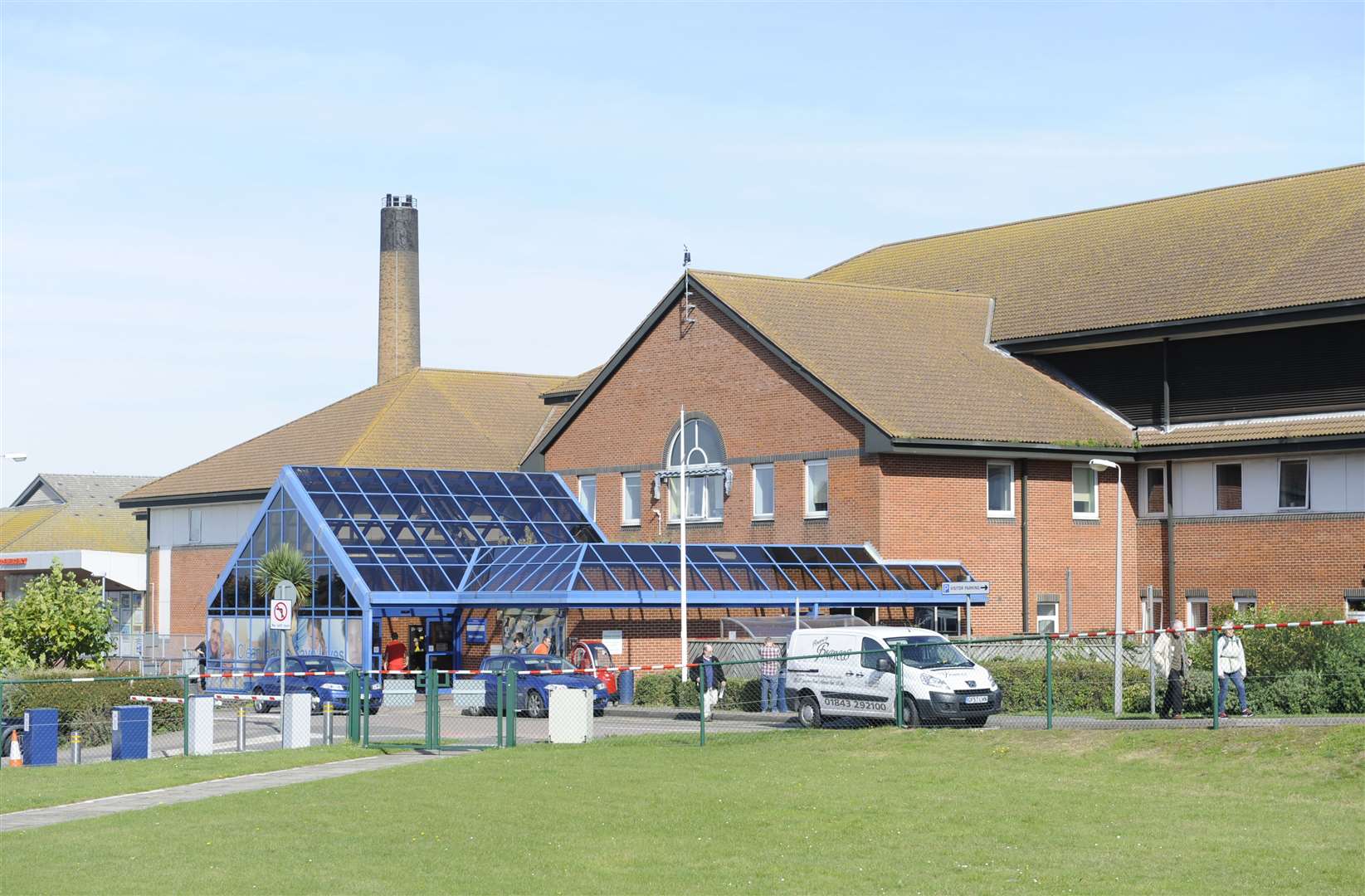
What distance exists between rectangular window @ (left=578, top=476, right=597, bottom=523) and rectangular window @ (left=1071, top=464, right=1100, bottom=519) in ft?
46.1

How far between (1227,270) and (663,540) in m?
16.5

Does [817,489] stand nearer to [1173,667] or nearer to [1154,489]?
[1154,489]

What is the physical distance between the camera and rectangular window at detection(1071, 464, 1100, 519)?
47938 millimetres

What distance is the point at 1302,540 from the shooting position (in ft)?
145

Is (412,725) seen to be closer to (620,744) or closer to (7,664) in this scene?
(620,744)

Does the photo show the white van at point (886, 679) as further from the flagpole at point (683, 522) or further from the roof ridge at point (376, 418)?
the roof ridge at point (376, 418)

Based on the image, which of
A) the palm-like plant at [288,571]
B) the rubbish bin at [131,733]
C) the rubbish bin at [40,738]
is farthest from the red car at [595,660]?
the rubbish bin at [40,738]

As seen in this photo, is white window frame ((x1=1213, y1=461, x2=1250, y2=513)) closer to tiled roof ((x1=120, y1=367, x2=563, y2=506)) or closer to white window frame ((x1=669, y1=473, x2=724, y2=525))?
white window frame ((x1=669, y1=473, x2=724, y2=525))

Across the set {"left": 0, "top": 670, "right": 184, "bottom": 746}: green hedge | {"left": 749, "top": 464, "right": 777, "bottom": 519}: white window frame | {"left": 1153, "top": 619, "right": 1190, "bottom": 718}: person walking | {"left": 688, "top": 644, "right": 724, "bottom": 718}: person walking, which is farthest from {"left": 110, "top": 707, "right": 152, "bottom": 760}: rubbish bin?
{"left": 749, "top": 464, "right": 777, "bottom": 519}: white window frame

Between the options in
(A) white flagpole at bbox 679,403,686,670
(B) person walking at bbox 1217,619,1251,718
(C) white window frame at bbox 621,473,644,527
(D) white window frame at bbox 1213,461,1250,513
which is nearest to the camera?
(B) person walking at bbox 1217,619,1251,718

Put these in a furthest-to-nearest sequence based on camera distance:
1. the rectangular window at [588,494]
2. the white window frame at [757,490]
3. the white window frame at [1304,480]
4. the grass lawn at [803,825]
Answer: the rectangular window at [588,494]
the white window frame at [757,490]
the white window frame at [1304,480]
the grass lawn at [803,825]

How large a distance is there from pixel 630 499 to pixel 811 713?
2286 cm

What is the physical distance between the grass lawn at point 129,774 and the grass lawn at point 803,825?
88.5 inches

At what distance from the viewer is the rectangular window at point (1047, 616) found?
154 feet
